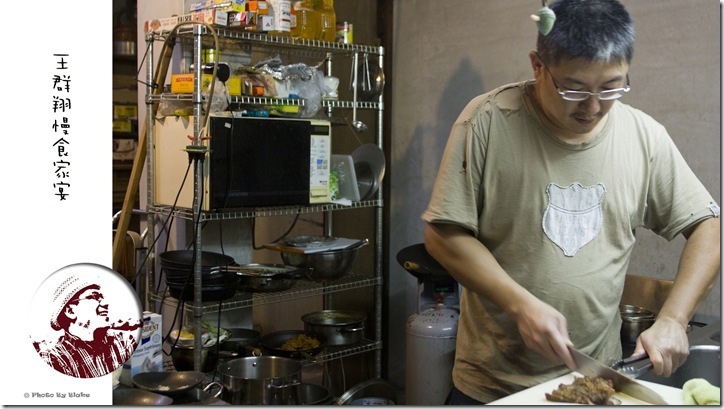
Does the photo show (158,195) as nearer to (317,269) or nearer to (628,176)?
(317,269)

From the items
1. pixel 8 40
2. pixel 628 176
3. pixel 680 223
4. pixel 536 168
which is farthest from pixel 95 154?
pixel 680 223

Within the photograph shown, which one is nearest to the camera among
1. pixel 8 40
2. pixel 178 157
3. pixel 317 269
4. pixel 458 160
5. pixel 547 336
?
pixel 547 336

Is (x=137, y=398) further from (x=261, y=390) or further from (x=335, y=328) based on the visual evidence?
(x=335, y=328)

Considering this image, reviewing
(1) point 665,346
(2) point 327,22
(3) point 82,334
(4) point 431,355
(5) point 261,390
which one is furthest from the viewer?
(2) point 327,22

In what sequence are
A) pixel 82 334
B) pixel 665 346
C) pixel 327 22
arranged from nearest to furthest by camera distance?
pixel 665 346
pixel 82 334
pixel 327 22

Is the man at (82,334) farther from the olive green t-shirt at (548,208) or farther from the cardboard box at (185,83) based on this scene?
the cardboard box at (185,83)

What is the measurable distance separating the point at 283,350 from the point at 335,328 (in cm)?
27

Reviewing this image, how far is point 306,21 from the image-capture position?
2787mm

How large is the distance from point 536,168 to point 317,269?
1.36m

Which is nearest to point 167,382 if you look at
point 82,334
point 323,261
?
point 82,334

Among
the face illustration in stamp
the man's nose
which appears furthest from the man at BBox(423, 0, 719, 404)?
the face illustration in stamp

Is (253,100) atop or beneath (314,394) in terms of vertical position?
atop

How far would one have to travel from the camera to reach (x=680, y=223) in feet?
5.29

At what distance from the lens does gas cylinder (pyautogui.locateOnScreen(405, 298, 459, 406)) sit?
257 cm
